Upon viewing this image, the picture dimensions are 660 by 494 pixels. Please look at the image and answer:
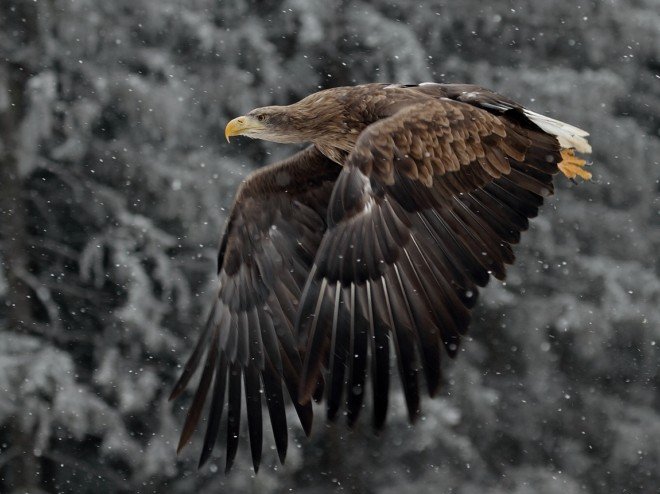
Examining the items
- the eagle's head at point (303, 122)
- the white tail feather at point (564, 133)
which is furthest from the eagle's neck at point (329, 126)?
the white tail feather at point (564, 133)

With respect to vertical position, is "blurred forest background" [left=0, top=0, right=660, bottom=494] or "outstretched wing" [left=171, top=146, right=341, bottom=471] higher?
"outstretched wing" [left=171, top=146, right=341, bottom=471]

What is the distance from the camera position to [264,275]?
21.8ft

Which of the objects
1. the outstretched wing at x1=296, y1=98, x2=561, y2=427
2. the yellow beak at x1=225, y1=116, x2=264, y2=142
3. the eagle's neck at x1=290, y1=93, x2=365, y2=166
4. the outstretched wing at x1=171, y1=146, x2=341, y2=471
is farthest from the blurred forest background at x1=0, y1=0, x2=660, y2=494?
the outstretched wing at x1=296, y1=98, x2=561, y2=427

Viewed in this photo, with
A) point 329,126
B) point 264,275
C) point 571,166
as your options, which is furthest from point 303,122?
point 571,166

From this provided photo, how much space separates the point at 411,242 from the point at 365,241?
0.59 ft

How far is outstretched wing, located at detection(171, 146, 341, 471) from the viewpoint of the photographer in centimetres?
648

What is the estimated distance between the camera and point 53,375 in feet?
35.2

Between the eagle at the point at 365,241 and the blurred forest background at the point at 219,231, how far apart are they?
442 cm

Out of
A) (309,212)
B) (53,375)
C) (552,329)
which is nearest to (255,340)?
(309,212)

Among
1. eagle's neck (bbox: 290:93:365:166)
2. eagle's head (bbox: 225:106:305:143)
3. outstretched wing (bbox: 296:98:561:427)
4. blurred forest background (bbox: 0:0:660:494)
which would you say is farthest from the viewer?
blurred forest background (bbox: 0:0:660:494)

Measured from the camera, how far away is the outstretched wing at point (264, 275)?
21.2ft

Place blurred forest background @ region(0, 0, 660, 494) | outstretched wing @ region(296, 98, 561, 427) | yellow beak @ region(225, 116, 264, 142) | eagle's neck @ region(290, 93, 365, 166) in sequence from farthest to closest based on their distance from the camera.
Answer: blurred forest background @ region(0, 0, 660, 494) < yellow beak @ region(225, 116, 264, 142) < eagle's neck @ region(290, 93, 365, 166) < outstretched wing @ region(296, 98, 561, 427)

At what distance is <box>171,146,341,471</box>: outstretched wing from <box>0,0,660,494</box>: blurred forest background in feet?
14.2

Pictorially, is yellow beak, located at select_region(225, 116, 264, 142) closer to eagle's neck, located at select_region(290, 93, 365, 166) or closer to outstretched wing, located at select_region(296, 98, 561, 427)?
eagle's neck, located at select_region(290, 93, 365, 166)
